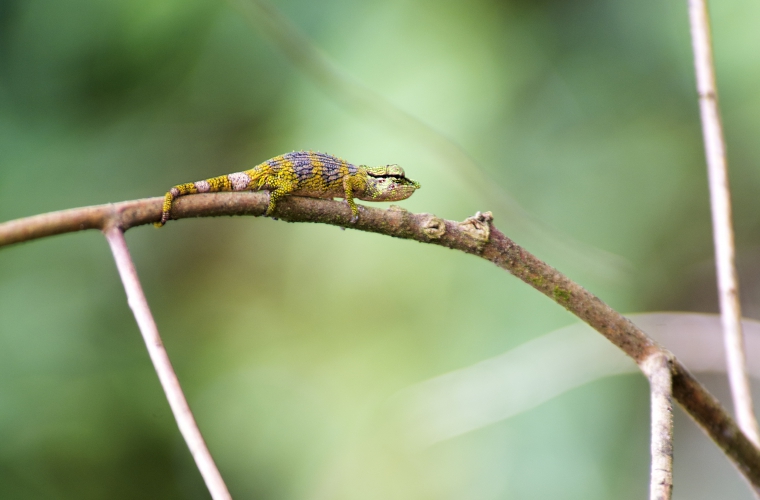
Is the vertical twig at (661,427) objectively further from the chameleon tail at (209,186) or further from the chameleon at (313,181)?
the chameleon tail at (209,186)

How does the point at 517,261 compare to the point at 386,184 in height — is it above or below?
below

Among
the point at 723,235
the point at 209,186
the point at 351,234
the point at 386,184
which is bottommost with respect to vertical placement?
the point at 723,235

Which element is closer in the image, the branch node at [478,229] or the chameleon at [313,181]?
the branch node at [478,229]

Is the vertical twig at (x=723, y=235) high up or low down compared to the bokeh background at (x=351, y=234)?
down

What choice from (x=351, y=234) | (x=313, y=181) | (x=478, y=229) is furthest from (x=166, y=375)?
(x=351, y=234)

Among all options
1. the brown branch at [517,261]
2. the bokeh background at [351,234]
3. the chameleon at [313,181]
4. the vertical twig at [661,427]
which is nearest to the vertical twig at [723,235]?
the brown branch at [517,261]

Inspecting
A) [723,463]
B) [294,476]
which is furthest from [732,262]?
[294,476]

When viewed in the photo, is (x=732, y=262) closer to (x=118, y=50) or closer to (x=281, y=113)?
(x=281, y=113)

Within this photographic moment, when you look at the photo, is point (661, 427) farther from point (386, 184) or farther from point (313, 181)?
point (386, 184)
